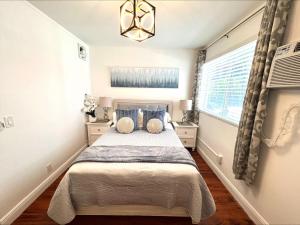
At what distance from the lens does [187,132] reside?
136 inches

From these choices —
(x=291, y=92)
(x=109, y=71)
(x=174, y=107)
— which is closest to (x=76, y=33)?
(x=109, y=71)

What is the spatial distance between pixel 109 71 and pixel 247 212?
11.4 ft

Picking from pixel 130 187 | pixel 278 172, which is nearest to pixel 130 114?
pixel 130 187

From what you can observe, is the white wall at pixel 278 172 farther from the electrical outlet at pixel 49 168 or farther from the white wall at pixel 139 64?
the electrical outlet at pixel 49 168

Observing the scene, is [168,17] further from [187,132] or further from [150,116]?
[187,132]

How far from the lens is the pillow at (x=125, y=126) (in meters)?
2.70

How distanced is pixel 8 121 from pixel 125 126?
1.52m

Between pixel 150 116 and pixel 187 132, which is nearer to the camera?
pixel 150 116

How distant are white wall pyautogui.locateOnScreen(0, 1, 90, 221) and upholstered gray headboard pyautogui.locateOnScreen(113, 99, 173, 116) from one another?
1097mm

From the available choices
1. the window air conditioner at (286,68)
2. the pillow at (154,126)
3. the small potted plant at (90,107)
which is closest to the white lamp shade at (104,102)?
the small potted plant at (90,107)

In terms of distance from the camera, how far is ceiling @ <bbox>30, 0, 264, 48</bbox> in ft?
5.90

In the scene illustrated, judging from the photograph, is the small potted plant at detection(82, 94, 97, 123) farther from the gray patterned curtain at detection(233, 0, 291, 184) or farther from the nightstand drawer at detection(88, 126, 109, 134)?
the gray patterned curtain at detection(233, 0, 291, 184)

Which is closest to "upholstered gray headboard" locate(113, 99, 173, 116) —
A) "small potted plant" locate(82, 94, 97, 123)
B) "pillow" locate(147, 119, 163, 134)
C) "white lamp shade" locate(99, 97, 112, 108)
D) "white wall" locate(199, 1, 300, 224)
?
"white lamp shade" locate(99, 97, 112, 108)

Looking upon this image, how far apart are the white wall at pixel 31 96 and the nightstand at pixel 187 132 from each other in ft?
7.13
